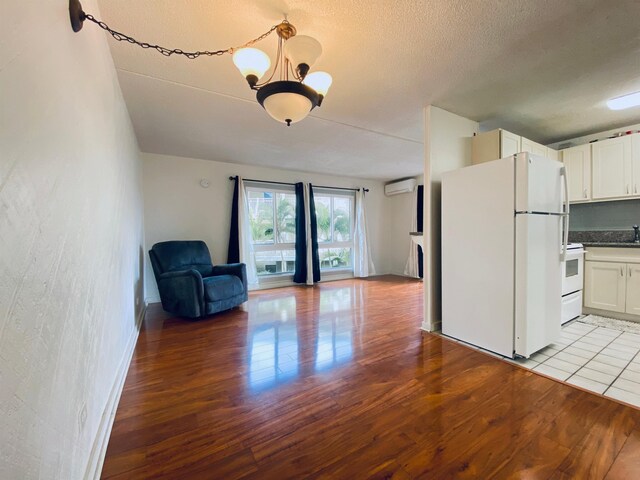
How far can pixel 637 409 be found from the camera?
156 cm

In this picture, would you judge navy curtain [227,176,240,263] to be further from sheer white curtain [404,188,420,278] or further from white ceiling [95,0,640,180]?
sheer white curtain [404,188,420,278]

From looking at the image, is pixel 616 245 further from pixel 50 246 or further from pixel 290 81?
pixel 50 246

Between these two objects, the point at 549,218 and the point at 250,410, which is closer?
the point at 250,410

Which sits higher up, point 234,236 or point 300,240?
point 234,236

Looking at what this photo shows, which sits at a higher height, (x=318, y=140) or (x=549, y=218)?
(x=318, y=140)

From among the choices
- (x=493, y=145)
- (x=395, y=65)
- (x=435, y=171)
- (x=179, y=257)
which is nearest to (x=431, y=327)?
(x=435, y=171)

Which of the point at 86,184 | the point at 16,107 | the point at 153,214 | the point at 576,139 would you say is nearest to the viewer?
the point at 16,107

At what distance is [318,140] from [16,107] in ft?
10.5

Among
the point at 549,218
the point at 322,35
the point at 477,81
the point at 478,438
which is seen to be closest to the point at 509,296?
the point at 549,218

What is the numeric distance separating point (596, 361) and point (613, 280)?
148 cm

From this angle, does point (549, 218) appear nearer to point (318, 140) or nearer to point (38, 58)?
point (318, 140)

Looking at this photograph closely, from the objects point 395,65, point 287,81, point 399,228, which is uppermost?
point 395,65

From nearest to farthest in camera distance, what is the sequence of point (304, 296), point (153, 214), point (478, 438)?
point (478, 438), point (153, 214), point (304, 296)

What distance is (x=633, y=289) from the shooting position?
2885mm
